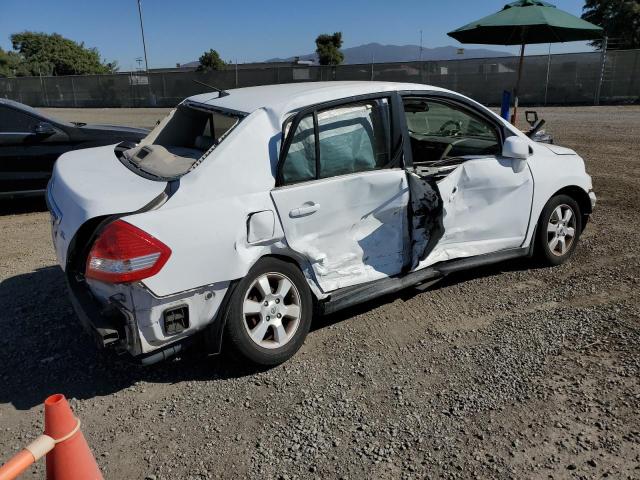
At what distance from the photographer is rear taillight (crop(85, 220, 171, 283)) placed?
290 cm

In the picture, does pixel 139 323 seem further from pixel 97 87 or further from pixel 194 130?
pixel 97 87

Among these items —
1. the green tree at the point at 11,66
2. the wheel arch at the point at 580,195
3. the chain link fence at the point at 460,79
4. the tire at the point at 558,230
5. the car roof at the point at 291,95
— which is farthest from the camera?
the green tree at the point at 11,66

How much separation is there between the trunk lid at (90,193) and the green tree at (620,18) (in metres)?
42.9

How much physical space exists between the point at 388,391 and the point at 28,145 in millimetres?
6111

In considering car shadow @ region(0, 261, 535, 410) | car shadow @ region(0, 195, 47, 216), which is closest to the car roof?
car shadow @ region(0, 261, 535, 410)

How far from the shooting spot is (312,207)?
350 centimetres

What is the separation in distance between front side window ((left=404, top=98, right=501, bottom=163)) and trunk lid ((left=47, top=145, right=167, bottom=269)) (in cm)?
201

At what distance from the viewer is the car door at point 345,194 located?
3488mm

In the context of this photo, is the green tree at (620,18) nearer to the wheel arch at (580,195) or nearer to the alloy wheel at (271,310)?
the wheel arch at (580,195)

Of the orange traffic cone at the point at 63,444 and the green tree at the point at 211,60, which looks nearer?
the orange traffic cone at the point at 63,444

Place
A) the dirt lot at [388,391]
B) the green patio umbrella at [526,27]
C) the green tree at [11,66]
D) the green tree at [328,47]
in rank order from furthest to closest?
the green tree at [11,66]
the green tree at [328,47]
the green patio umbrella at [526,27]
the dirt lot at [388,391]

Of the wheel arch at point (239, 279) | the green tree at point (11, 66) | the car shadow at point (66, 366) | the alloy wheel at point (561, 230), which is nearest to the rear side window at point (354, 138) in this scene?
the wheel arch at point (239, 279)

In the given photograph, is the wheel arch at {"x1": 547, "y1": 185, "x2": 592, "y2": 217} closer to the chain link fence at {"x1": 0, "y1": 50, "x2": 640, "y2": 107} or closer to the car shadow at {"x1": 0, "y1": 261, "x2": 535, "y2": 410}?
the car shadow at {"x1": 0, "y1": 261, "x2": 535, "y2": 410}

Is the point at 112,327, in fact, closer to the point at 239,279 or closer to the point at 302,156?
the point at 239,279
